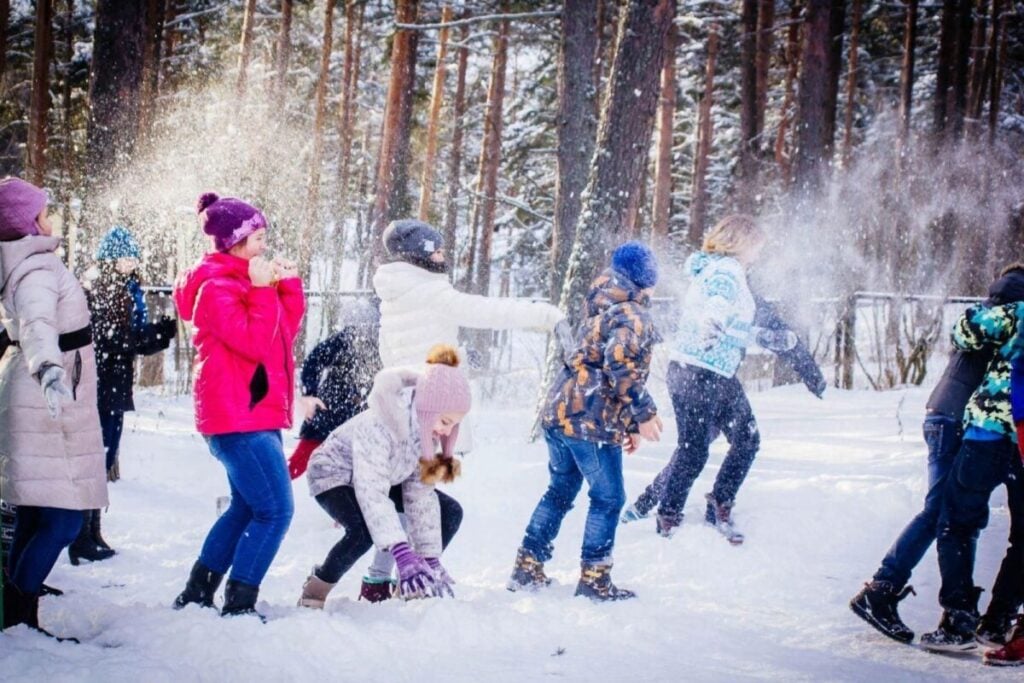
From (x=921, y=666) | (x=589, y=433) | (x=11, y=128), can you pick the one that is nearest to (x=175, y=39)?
(x=11, y=128)

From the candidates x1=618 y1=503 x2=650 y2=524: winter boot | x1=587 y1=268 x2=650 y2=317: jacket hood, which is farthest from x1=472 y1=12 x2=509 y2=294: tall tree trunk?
x1=587 y1=268 x2=650 y2=317: jacket hood

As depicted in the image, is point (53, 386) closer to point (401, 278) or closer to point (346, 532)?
point (346, 532)

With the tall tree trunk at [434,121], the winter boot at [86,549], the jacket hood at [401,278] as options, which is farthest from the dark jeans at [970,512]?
the tall tree trunk at [434,121]

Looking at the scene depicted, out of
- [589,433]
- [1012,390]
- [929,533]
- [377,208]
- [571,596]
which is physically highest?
[377,208]

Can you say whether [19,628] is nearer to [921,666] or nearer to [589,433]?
[589,433]

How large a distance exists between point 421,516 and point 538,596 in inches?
36.8

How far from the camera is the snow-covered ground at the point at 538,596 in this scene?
3.23m

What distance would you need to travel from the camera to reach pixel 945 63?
64.7 ft

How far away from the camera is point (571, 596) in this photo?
4379 millimetres

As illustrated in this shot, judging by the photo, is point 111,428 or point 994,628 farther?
point 111,428

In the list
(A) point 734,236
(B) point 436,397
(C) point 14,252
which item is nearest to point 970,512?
(A) point 734,236

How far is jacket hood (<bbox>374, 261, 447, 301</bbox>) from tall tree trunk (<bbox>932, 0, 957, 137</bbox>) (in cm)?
1912

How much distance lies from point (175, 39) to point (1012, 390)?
23516 millimetres

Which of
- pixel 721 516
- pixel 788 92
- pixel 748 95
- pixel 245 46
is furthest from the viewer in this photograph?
pixel 788 92
